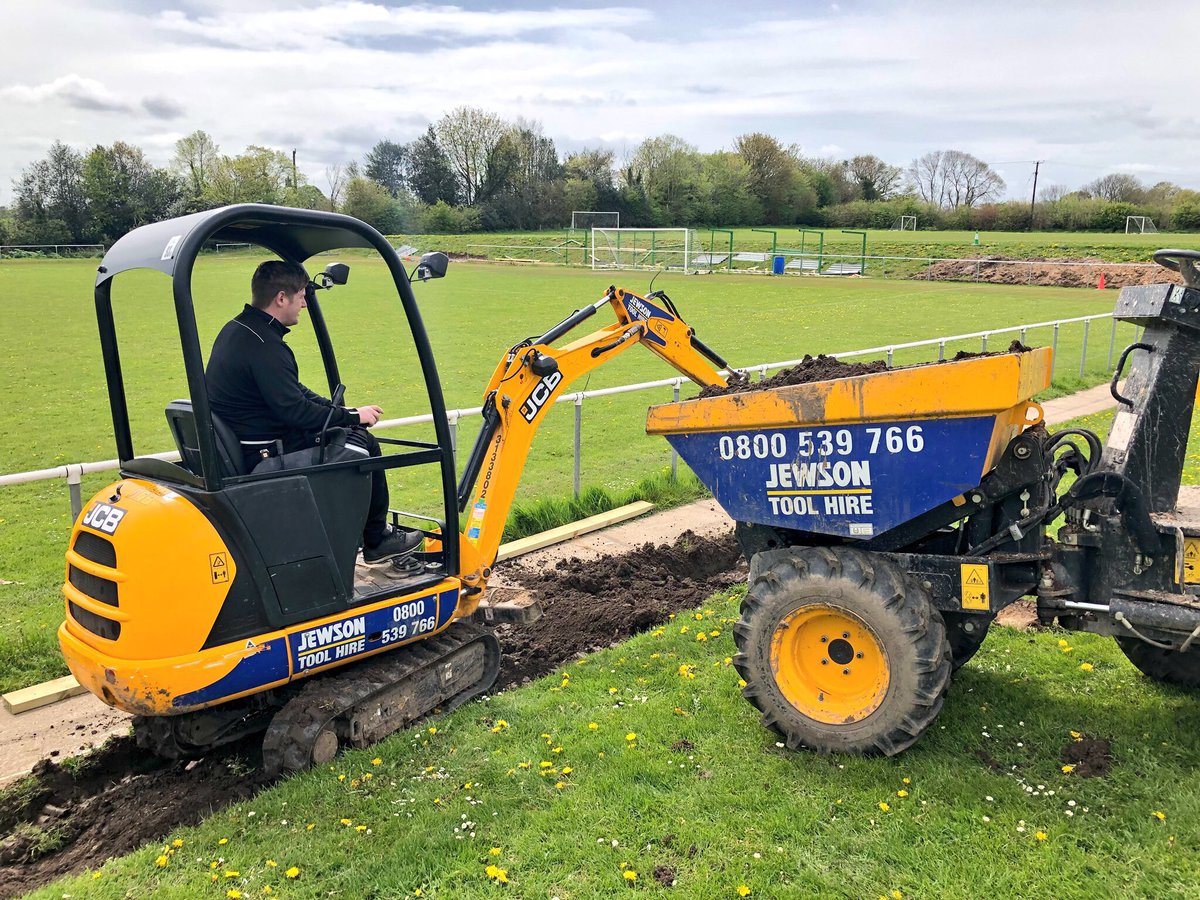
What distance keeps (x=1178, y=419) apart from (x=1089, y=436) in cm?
38

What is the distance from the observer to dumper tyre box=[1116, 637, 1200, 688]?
4.84m

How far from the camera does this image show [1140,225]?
7050 centimetres

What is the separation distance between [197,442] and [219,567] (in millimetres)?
620

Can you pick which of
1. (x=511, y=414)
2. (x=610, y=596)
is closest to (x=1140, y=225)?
(x=610, y=596)

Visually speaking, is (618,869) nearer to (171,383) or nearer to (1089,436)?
(1089,436)

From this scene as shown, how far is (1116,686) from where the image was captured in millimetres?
4992

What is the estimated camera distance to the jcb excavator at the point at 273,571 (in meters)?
4.09

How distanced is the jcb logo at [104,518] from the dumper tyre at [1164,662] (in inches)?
203

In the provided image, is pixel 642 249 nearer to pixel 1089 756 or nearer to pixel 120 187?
pixel 120 187

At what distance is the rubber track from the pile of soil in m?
0.21

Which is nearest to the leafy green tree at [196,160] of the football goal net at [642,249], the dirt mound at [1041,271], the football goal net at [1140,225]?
the football goal net at [642,249]

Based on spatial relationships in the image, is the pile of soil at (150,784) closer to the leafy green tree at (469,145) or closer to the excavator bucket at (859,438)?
the excavator bucket at (859,438)

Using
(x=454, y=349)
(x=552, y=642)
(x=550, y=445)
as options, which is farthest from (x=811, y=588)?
(x=454, y=349)

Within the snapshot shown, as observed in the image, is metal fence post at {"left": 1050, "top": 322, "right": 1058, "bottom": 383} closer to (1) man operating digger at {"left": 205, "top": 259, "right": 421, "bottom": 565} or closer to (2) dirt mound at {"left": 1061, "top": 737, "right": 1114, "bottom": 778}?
(2) dirt mound at {"left": 1061, "top": 737, "right": 1114, "bottom": 778}
